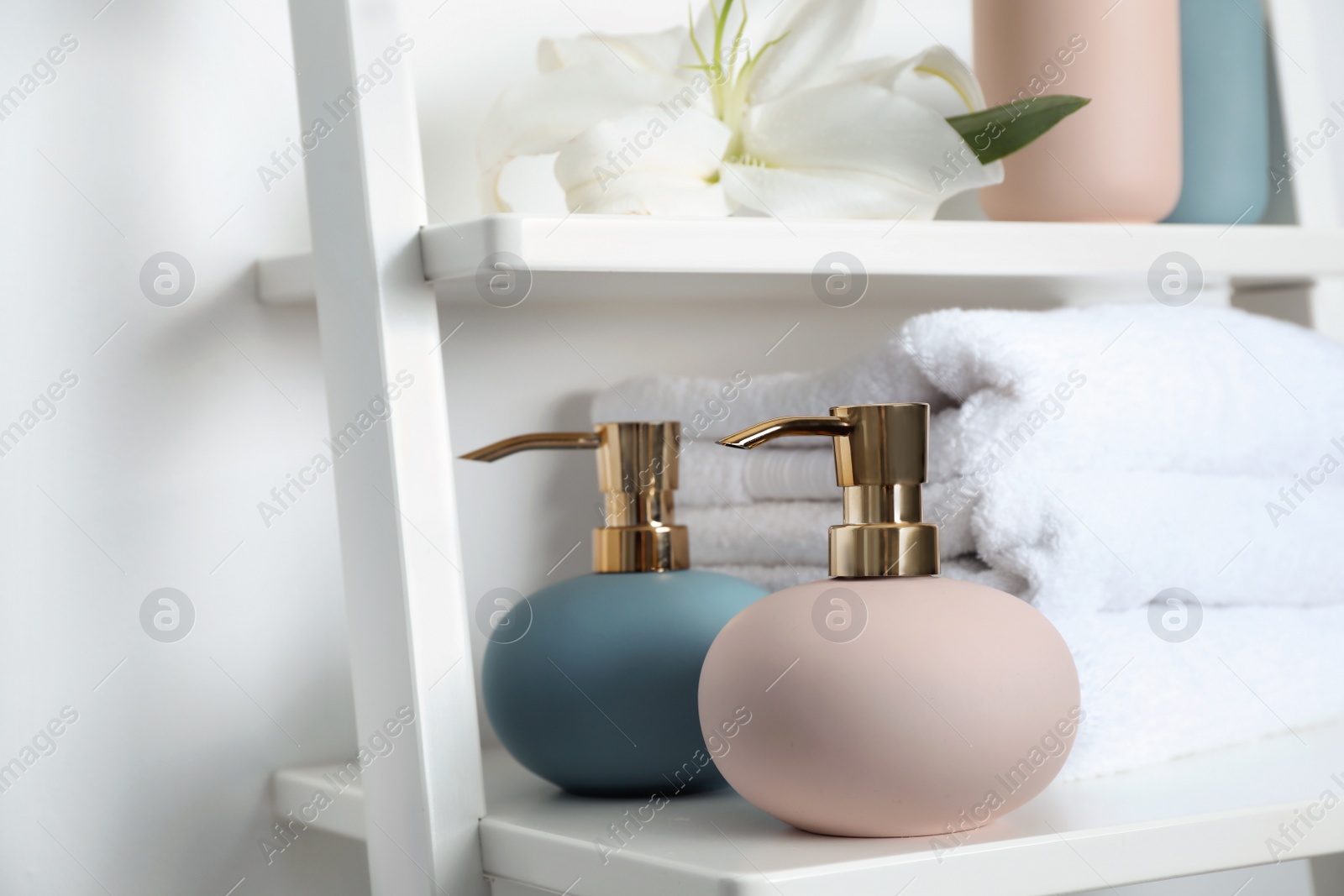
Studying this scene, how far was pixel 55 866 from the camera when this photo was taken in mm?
469

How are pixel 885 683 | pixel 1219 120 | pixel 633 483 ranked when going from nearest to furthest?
pixel 885 683 < pixel 633 483 < pixel 1219 120

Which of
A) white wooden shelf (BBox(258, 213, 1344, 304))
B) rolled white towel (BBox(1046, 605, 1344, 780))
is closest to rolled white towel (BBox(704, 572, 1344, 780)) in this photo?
rolled white towel (BBox(1046, 605, 1344, 780))

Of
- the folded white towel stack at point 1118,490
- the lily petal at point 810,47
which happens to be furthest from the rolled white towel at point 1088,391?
the lily petal at point 810,47

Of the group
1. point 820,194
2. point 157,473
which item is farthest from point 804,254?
point 157,473

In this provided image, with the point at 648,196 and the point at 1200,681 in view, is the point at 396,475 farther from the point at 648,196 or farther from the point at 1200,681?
the point at 1200,681

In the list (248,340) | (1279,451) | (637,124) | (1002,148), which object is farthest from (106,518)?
(1279,451)

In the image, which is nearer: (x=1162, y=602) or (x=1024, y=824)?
(x=1024, y=824)

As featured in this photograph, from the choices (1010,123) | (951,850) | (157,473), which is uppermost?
(1010,123)

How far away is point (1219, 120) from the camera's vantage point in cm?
60

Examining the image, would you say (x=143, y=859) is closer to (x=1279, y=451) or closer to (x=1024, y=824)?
(x=1024, y=824)

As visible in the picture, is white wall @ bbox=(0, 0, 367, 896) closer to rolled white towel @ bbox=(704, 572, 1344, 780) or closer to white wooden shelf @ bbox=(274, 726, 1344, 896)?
white wooden shelf @ bbox=(274, 726, 1344, 896)

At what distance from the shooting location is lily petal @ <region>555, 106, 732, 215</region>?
1.44 ft

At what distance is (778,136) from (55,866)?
1.26ft

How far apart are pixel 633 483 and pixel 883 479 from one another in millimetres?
→ 109
